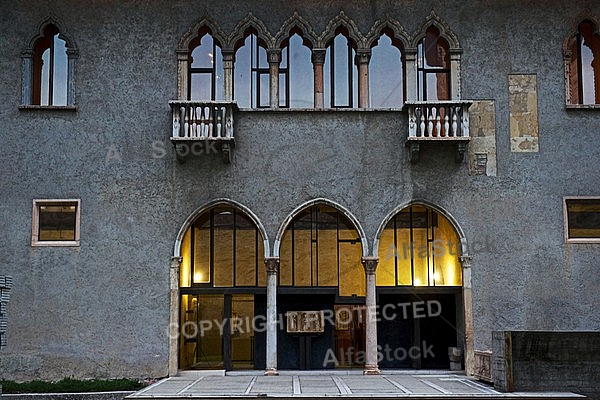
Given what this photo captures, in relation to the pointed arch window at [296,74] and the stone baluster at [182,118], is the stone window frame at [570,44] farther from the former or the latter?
the stone baluster at [182,118]

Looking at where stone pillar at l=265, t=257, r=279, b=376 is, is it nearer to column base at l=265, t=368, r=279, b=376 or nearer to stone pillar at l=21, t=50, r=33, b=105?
column base at l=265, t=368, r=279, b=376

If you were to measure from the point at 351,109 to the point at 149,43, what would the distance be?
540 centimetres

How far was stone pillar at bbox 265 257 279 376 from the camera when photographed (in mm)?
21438

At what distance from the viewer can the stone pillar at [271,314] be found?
21.4 m

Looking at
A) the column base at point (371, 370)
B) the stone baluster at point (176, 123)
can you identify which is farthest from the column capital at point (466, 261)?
the stone baluster at point (176, 123)

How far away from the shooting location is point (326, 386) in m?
18.6

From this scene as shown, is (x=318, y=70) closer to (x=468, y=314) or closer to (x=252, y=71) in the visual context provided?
(x=252, y=71)

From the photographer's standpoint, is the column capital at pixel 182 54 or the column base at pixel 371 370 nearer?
the column base at pixel 371 370

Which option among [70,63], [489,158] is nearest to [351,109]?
[489,158]

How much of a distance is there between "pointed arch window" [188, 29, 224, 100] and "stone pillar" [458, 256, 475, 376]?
7.52 meters

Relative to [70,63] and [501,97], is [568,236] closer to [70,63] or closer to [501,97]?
[501,97]

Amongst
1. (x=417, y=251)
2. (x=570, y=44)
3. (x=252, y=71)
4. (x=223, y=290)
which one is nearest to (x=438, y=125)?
(x=417, y=251)

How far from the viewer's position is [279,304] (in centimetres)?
2291

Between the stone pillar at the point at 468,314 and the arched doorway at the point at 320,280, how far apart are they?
270cm
